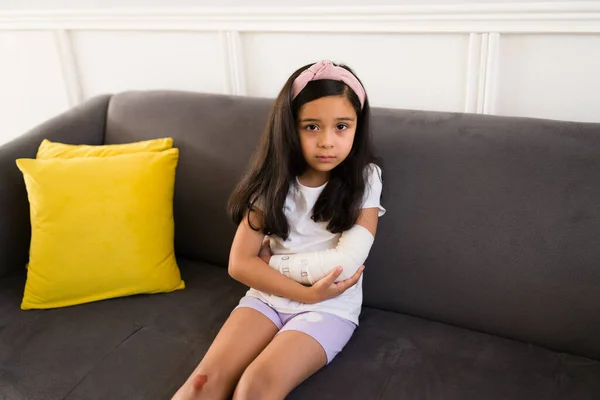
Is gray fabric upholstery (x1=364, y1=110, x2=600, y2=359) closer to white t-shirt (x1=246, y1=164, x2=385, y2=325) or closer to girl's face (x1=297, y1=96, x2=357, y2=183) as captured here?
white t-shirt (x1=246, y1=164, x2=385, y2=325)

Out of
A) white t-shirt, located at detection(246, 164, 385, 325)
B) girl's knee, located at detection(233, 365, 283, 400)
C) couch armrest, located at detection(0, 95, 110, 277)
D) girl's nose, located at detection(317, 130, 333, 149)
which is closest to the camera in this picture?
girl's knee, located at detection(233, 365, 283, 400)

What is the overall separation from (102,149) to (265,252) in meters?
0.66

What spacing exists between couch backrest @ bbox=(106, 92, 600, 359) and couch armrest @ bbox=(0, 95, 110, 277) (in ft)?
3.33

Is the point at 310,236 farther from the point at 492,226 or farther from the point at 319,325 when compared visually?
the point at 492,226

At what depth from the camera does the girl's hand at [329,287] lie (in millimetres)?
1312

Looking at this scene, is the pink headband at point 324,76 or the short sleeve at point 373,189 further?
the short sleeve at point 373,189

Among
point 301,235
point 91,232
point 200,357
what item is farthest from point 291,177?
point 91,232

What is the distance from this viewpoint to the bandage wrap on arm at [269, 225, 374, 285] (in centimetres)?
134

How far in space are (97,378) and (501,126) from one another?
1.14 m

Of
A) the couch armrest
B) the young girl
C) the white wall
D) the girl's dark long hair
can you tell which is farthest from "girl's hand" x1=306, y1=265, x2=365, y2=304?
the couch armrest

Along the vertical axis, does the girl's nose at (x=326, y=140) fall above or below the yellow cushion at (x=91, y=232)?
above

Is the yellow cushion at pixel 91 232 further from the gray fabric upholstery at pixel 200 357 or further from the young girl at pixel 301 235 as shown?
the young girl at pixel 301 235

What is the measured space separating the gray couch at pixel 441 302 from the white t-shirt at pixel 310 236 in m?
0.07

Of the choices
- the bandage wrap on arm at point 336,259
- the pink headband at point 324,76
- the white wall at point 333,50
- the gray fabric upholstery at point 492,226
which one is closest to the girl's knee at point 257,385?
the bandage wrap on arm at point 336,259
